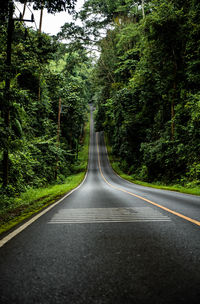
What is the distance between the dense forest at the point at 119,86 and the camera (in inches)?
392

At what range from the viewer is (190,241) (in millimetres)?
3139

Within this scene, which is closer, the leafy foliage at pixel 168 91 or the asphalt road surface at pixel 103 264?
the asphalt road surface at pixel 103 264

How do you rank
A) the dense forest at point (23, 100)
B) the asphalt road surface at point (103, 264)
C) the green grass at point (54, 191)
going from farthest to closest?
the green grass at point (54, 191) → the dense forest at point (23, 100) → the asphalt road surface at point (103, 264)

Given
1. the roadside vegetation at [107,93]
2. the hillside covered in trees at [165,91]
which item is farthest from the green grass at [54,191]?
the hillside covered in trees at [165,91]

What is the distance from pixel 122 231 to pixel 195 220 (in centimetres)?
188

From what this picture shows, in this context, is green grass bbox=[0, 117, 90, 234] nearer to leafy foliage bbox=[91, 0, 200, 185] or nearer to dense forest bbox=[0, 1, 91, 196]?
dense forest bbox=[0, 1, 91, 196]

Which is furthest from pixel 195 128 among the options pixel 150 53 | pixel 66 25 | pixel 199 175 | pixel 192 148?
pixel 66 25

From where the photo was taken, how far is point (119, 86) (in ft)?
114

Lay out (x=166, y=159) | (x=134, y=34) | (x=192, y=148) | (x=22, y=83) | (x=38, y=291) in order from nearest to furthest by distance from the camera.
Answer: (x=38, y=291), (x=192, y=148), (x=166, y=159), (x=22, y=83), (x=134, y=34)

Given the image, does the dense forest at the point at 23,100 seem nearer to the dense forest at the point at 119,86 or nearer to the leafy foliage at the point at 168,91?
the dense forest at the point at 119,86

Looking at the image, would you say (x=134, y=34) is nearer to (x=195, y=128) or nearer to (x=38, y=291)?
(x=195, y=128)

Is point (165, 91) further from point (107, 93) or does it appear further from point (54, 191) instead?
point (107, 93)

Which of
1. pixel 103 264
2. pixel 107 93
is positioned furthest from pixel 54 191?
pixel 107 93

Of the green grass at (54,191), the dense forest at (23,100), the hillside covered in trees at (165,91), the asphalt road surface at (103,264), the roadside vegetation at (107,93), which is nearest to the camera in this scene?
the asphalt road surface at (103,264)
